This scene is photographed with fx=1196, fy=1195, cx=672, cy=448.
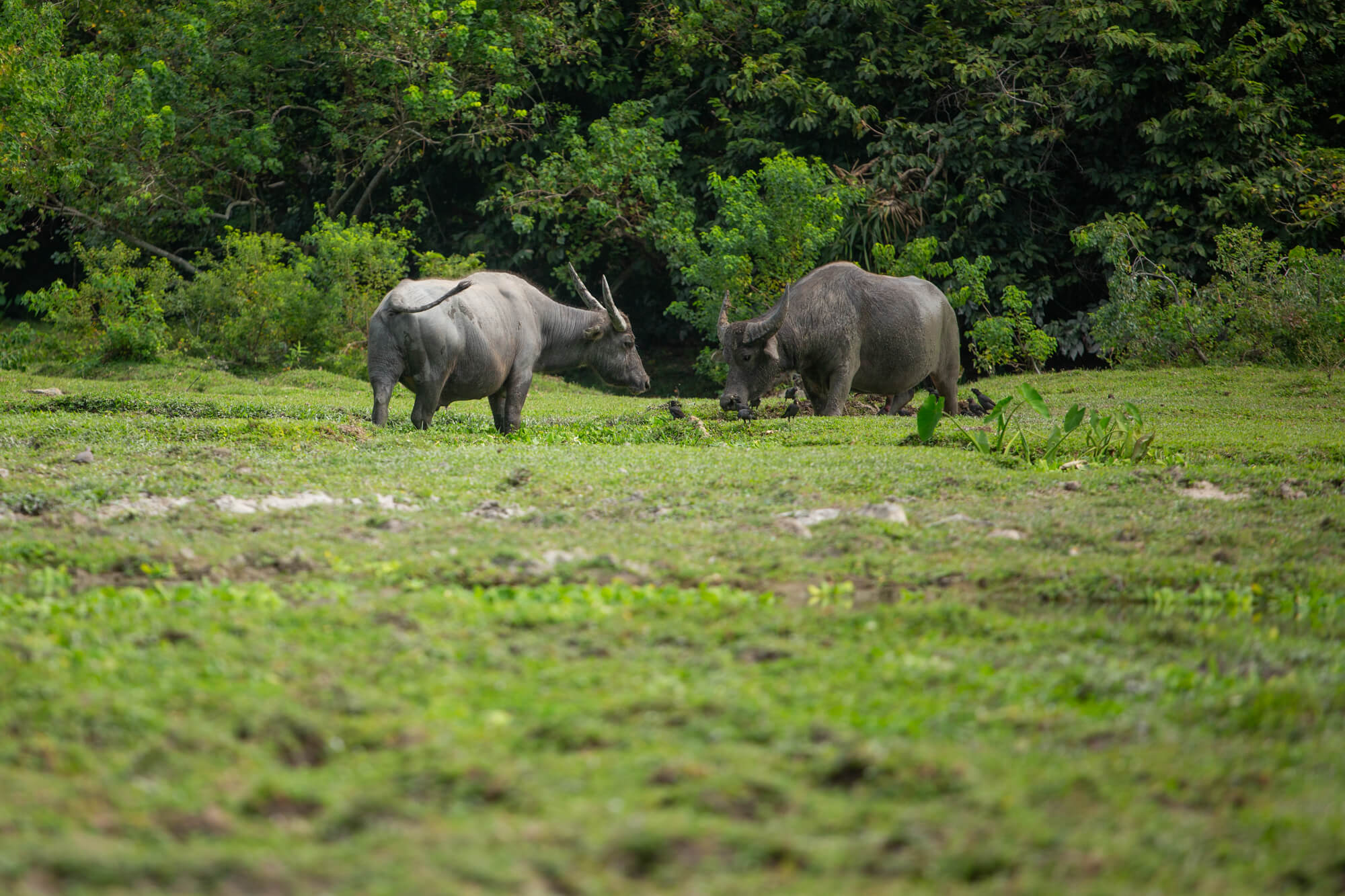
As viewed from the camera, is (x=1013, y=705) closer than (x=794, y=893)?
No

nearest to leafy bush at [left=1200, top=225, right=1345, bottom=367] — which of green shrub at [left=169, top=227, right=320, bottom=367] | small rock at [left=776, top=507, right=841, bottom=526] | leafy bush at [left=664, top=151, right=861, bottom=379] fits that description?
leafy bush at [left=664, top=151, right=861, bottom=379]

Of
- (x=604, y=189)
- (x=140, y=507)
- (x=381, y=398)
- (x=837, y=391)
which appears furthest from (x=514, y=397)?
(x=604, y=189)

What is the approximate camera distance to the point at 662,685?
3.26 metres

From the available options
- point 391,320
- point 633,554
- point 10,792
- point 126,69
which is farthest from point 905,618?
point 126,69

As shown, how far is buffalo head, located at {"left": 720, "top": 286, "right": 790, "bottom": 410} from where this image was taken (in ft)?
36.6

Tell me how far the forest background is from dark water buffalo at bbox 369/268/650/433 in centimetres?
491

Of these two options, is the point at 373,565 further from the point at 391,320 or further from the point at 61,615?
the point at 391,320

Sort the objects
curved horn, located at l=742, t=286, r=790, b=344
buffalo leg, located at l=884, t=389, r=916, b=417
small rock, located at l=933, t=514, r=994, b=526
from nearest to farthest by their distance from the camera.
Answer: small rock, located at l=933, t=514, r=994, b=526, curved horn, located at l=742, t=286, r=790, b=344, buffalo leg, located at l=884, t=389, r=916, b=417

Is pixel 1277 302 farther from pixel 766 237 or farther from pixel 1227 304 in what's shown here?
pixel 766 237

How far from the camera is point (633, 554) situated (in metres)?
4.98

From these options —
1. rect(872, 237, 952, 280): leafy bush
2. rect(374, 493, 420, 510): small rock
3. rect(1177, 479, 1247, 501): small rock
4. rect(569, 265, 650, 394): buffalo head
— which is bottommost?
rect(374, 493, 420, 510): small rock

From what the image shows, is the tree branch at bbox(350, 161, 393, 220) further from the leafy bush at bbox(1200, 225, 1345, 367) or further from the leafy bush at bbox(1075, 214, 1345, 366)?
the leafy bush at bbox(1200, 225, 1345, 367)

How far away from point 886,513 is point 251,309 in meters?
13.2

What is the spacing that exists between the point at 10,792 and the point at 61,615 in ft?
4.51
